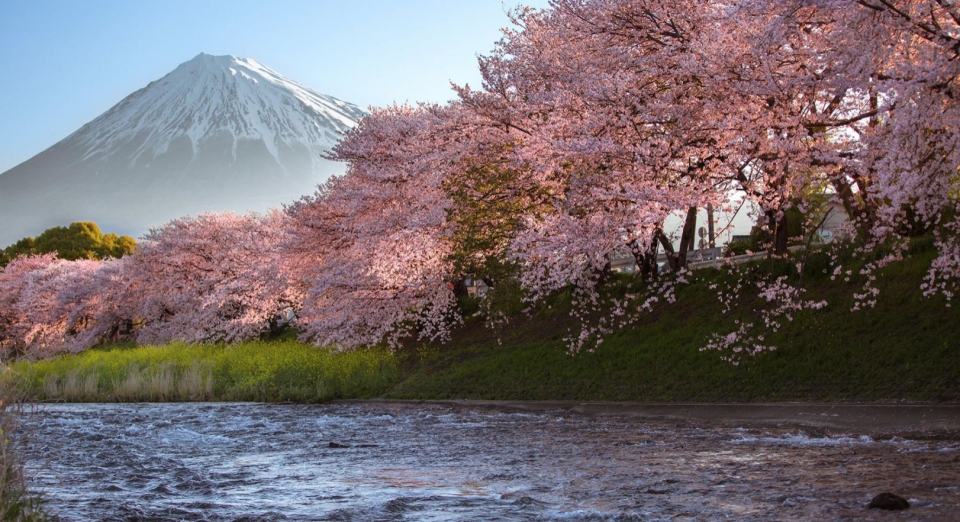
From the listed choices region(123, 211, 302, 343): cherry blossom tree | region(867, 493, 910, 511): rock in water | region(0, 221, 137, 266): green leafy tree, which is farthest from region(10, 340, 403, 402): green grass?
region(0, 221, 137, 266): green leafy tree

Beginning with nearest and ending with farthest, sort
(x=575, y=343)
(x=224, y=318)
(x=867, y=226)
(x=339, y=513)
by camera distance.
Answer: (x=339, y=513), (x=867, y=226), (x=575, y=343), (x=224, y=318)

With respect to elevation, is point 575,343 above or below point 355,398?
above

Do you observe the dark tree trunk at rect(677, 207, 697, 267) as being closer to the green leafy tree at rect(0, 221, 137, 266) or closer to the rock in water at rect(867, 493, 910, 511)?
→ the rock in water at rect(867, 493, 910, 511)

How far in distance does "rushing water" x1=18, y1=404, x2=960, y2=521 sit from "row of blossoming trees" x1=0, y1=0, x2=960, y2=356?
13.0 feet

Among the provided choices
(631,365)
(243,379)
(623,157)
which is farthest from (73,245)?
(623,157)

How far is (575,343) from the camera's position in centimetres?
2250

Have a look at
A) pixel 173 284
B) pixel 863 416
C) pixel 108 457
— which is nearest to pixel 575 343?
pixel 863 416

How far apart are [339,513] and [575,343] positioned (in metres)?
14.9

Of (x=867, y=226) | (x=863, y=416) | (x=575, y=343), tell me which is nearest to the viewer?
(x=863, y=416)

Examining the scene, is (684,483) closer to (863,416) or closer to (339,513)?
(339,513)

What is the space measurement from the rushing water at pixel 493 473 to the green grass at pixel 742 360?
2.39 metres

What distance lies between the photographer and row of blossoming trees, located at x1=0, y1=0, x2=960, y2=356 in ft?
37.3

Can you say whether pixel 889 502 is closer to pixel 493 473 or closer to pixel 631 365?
pixel 493 473

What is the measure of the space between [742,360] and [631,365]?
9.87ft
